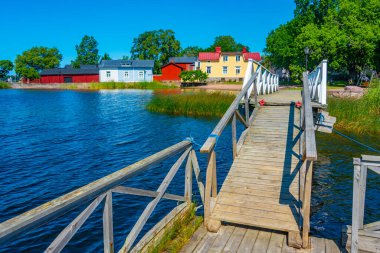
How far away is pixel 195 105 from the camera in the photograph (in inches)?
1001

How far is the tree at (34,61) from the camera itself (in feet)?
262

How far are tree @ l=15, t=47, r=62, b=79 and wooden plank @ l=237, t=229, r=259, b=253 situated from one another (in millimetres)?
84942

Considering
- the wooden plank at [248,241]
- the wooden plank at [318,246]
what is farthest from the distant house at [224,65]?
the wooden plank at [318,246]

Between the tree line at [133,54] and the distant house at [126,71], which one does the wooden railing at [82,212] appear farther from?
the tree line at [133,54]

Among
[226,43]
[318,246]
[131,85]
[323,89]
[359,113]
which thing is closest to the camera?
[318,246]

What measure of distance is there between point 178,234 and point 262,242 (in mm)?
1284

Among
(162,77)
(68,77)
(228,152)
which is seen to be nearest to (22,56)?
(68,77)

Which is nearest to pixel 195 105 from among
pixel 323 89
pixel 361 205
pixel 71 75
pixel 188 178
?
pixel 323 89

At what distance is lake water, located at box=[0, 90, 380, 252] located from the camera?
7672 mm

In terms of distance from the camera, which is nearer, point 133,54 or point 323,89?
point 323,89

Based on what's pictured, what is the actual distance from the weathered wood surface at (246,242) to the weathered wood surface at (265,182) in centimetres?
17

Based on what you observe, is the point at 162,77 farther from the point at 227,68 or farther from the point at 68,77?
the point at 68,77

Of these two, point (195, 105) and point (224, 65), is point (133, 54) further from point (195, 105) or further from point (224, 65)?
point (195, 105)

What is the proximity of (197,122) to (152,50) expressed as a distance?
64.6 m
